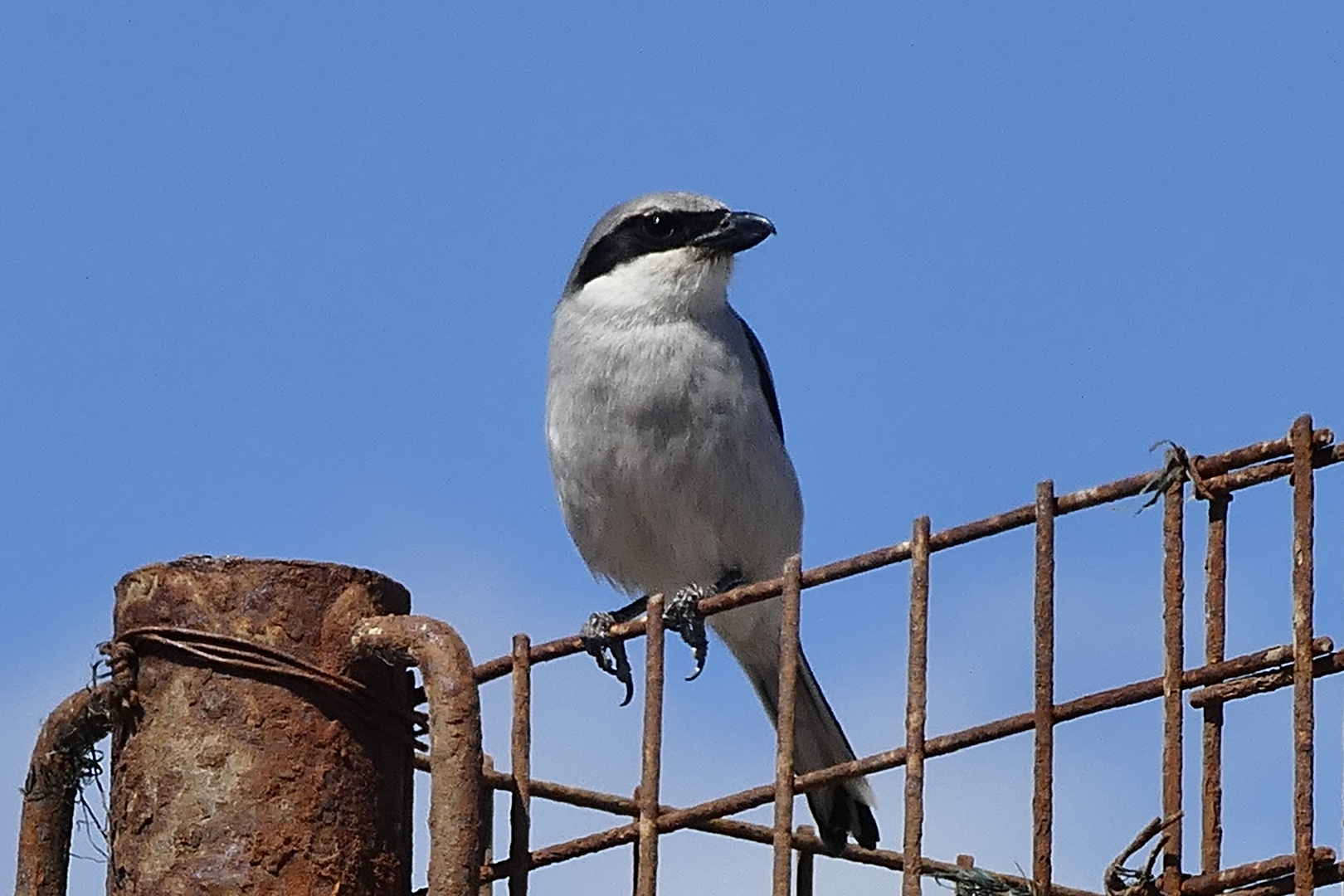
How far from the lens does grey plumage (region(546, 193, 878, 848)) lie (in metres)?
6.52

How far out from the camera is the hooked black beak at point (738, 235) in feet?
23.8

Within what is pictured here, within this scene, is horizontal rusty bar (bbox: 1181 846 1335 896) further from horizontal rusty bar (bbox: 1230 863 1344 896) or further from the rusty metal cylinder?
the rusty metal cylinder

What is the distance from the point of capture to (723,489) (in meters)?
6.51

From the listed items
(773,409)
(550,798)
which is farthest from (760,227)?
(550,798)

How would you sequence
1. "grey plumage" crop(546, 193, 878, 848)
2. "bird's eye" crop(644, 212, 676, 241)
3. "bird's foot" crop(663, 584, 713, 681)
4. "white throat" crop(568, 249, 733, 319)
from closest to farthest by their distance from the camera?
1. "bird's foot" crop(663, 584, 713, 681)
2. "grey plumage" crop(546, 193, 878, 848)
3. "white throat" crop(568, 249, 733, 319)
4. "bird's eye" crop(644, 212, 676, 241)

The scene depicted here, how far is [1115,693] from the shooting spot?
2945mm

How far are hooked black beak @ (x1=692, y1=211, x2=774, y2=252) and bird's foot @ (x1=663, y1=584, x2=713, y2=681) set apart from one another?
1190 millimetres

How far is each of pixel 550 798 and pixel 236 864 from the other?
0.65 m

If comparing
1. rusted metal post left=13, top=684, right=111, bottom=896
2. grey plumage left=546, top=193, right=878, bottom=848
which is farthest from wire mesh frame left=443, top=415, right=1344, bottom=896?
grey plumage left=546, top=193, right=878, bottom=848

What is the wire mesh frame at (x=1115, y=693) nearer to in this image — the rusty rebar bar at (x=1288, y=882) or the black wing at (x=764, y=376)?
the rusty rebar bar at (x=1288, y=882)

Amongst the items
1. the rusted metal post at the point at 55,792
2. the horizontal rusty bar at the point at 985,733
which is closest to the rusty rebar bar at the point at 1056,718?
the horizontal rusty bar at the point at 985,733

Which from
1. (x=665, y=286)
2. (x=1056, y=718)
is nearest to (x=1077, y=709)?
(x=1056, y=718)

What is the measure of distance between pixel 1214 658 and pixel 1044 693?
0.76 ft

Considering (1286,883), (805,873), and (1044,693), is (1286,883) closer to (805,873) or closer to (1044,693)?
(1044,693)
